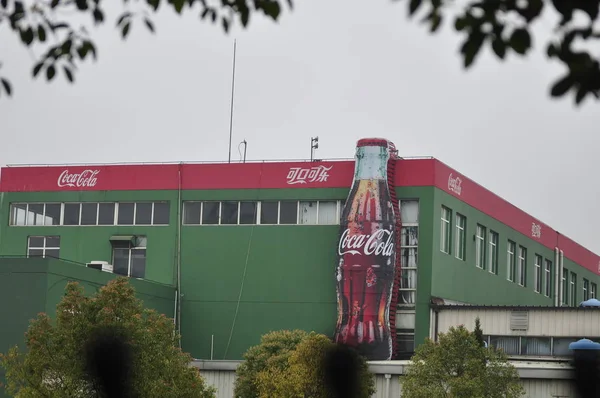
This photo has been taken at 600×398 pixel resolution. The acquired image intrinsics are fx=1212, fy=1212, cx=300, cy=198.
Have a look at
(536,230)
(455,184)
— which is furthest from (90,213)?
(536,230)

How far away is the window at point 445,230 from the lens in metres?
55.6

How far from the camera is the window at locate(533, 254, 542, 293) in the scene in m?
69.9

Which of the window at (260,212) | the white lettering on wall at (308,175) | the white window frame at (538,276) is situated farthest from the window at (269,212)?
the white window frame at (538,276)

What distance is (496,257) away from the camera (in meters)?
62.7

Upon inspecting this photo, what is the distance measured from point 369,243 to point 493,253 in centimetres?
1182

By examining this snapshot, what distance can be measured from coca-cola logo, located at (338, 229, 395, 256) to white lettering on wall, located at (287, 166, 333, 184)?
3545 millimetres

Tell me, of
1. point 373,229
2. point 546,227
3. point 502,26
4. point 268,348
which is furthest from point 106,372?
point 546,227

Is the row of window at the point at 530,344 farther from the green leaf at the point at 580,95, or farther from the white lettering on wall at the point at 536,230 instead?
the green leaf at the point at 580,95

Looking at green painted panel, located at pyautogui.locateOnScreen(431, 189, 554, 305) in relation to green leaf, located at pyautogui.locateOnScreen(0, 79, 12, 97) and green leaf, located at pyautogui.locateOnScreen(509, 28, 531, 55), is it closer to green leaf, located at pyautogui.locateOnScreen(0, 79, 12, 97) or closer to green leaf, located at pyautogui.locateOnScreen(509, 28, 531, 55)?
green leaf, located at pyautogui.locateOnScreen(0, 79, 12, 97)

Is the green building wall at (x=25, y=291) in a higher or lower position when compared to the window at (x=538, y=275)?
lower

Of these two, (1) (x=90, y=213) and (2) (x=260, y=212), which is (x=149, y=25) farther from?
(1) (x=90, y=213)

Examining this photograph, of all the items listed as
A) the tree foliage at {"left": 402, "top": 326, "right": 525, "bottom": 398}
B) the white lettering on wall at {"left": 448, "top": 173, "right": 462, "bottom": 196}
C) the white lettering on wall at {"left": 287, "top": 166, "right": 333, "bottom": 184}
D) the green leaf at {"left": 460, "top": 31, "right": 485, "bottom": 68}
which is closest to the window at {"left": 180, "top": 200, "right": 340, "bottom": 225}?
the white lettering on wall at {"left": 287, "top": 166, "right": 333, "bottom": 184}

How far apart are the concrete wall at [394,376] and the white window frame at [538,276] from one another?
67.6 feet

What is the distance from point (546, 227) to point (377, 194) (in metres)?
22.2
